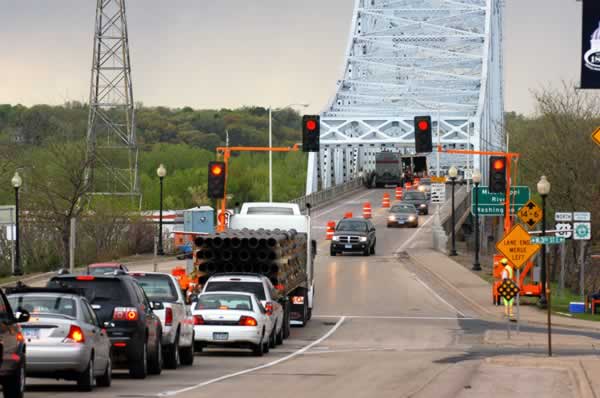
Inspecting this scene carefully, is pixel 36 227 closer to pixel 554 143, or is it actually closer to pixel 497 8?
pixel 554 143

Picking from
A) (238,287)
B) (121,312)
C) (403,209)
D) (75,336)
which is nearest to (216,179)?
(238,287)

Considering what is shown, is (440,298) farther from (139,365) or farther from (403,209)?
(403,209)

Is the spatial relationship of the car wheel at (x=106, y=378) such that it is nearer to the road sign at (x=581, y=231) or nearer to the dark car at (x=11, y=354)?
the dark car at (x=11, y=354)

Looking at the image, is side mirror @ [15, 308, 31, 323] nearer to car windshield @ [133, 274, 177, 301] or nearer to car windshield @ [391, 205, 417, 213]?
car windshield @ [133, 274, 177, 301]

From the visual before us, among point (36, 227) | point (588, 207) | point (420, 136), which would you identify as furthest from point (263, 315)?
point (36, 227)

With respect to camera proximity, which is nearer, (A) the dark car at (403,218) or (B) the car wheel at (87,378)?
(B) the car wheel at (87,378)

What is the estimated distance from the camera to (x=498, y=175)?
52531 mm

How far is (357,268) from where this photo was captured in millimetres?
61438

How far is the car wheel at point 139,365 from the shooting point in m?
21.5

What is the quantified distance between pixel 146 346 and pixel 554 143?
4361 centimetres

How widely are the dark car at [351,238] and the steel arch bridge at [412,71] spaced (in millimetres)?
65873

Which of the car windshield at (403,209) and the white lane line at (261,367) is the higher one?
the car windshield at (403,209)

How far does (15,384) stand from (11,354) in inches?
15.7

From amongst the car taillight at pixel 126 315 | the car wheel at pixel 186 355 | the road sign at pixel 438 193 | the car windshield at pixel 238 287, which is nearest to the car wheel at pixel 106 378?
the car taillight at pixel 126 315
